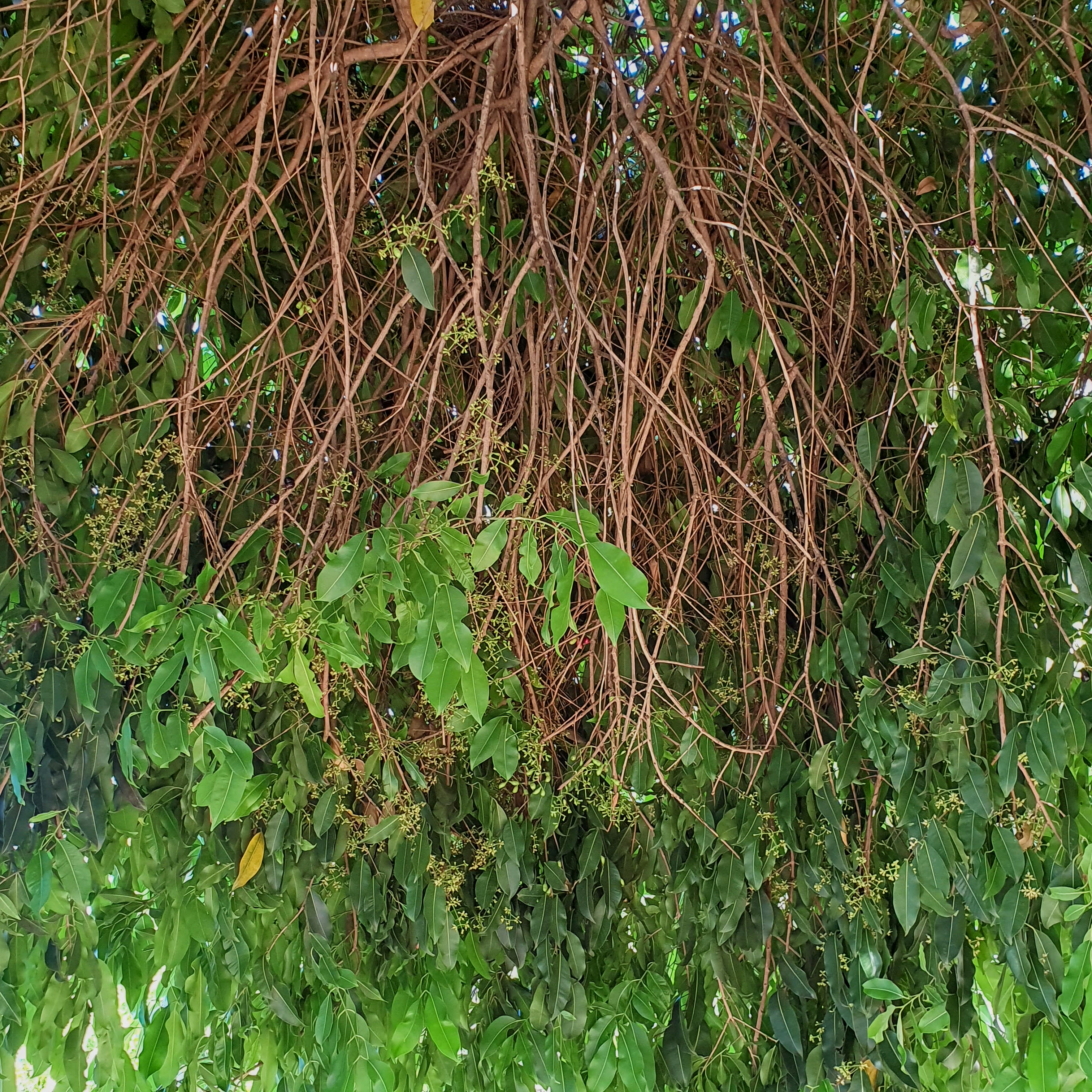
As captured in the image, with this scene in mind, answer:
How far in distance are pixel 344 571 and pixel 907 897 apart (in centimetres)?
73


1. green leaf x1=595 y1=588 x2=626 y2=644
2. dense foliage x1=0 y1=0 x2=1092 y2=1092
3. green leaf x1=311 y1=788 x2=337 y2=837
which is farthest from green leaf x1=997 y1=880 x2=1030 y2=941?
green leaf x1=311 y1=788 x2=337 y2=837

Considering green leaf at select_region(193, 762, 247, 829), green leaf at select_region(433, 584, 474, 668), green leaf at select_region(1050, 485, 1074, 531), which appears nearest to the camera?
green leaf at select_region(433, 584, 474, 668)

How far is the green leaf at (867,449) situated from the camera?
1.08 meters

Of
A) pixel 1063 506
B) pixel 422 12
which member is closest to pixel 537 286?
pixel 422 12

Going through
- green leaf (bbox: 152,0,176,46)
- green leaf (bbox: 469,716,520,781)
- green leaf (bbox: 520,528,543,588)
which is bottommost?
green leaf (bbox: 469,716,520,781)

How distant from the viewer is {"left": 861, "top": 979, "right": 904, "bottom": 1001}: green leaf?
1006mm

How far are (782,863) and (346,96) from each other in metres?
1.12

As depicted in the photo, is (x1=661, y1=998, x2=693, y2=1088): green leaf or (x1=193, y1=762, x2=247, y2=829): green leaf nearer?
(x1=193, y1=762, x2=247, y2=829): green leaf

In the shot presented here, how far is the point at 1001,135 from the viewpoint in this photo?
3.85 ft

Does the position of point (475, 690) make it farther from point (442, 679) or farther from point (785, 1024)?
point (785, 1024)

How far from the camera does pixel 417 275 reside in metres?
0.97

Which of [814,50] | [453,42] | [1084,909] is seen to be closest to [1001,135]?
[814,50]

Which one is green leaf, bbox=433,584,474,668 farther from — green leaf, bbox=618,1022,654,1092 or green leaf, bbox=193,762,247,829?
green leaf, bbox=618,1022,654,1092

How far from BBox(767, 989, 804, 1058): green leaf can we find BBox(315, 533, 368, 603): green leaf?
0.74m
